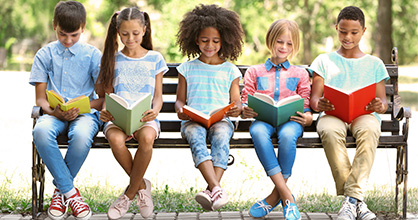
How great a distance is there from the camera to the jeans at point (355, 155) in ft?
12.1

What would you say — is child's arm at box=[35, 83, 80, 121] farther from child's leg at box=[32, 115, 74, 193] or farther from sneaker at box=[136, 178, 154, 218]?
sneaker at box=[136, 178, 154, 218]

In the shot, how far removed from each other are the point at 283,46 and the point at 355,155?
0.93 meters

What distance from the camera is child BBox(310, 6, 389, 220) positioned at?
3.70m

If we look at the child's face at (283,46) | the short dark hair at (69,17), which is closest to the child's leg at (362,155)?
the child's face at (283,46)

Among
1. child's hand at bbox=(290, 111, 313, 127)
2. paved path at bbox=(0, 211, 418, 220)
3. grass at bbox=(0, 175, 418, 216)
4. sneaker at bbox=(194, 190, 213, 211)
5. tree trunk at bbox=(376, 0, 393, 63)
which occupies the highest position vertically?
tree trunk at bbox=(376, 0, 393, 63)

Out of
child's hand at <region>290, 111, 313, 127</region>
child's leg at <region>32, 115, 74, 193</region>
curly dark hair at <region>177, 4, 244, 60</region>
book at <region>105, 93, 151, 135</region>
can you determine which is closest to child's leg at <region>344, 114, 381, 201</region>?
child's hand at <region>290, 111, 313, 127</region>

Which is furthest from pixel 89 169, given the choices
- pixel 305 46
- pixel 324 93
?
pixel 305 46

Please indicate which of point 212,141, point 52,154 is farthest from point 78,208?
point 212,141

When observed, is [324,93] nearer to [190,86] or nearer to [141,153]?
[190,86]

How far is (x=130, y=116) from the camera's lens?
3570mm

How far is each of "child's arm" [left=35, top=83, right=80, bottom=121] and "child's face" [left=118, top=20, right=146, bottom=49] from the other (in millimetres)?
598

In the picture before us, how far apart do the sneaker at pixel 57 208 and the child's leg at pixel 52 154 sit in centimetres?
7

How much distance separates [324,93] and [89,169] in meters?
2.58

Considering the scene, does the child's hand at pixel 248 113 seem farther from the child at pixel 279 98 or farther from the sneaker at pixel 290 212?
the sneaker at pixel 290 212
